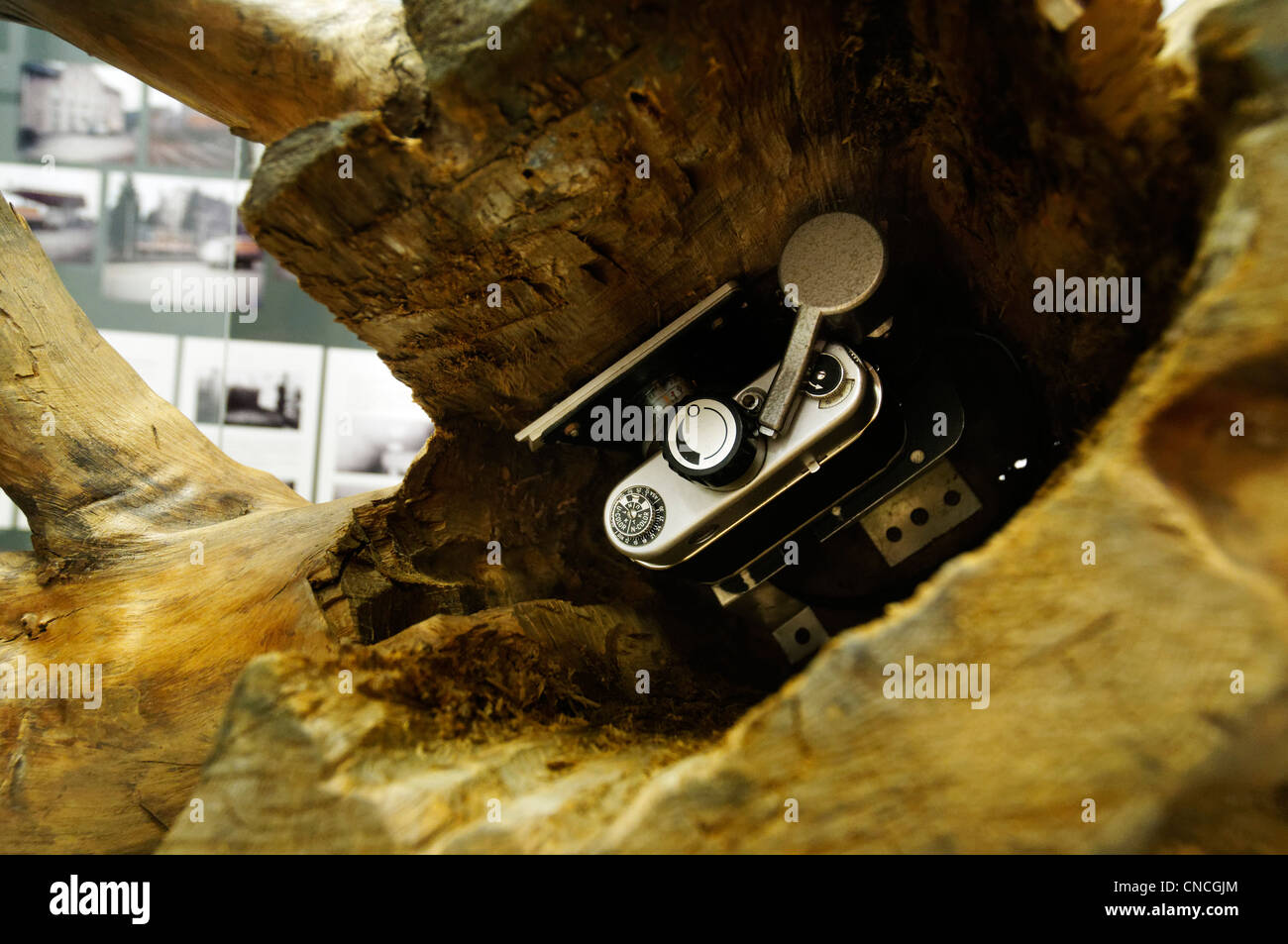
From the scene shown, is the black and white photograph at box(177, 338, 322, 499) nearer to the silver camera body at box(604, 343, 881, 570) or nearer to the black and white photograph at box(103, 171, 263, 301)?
the black and white photograph at box(103, 171, 263, 301)

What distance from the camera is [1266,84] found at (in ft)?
2.18

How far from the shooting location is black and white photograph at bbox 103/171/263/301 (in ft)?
7.24

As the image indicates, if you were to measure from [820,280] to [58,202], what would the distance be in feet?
7.37

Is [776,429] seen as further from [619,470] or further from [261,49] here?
[261,49]

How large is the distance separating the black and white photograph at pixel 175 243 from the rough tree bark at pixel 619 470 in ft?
2.76

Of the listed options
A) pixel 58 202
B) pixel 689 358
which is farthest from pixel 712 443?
pixel 58 202

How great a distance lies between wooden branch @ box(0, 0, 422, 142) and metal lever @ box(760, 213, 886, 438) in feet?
1.77

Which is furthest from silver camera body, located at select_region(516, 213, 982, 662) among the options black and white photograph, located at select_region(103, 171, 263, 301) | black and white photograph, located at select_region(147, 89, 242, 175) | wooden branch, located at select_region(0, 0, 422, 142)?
black and white photograph, located at select_region(147, 89, 242, 175)

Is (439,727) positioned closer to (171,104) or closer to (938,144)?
(938,144)

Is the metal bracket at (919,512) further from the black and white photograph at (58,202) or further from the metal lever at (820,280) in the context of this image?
the black and white photograph at (58,202)

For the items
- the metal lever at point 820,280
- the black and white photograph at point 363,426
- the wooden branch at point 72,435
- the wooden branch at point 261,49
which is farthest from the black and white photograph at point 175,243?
the metal lever at point 820,280

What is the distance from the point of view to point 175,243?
7.36 feet
